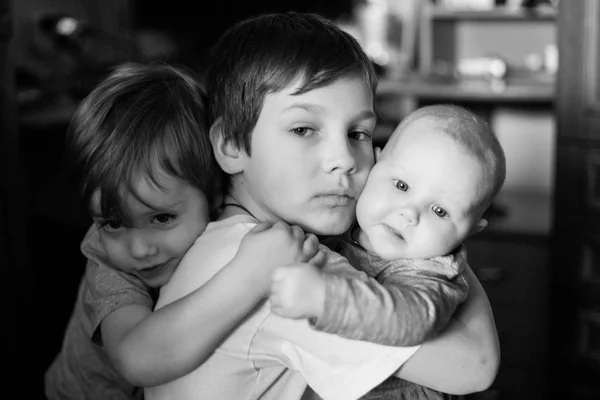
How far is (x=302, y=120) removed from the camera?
98 cm

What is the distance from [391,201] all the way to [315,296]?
0.21m

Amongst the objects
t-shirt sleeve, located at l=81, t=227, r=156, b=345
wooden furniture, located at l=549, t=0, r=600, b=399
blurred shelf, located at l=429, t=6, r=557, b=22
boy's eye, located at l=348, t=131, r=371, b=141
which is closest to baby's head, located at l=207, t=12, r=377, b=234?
boy's eye, located at l=348, t=131, r=371, b=141

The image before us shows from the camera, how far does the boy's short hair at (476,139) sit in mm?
946

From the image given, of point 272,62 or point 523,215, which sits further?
point 523,215

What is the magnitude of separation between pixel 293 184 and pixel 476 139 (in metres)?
0.23

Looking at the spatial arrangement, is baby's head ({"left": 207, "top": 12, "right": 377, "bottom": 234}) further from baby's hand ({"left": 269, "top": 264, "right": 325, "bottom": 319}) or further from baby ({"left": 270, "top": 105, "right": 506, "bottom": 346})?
baby's hand ({"left": 269, "top": 264, "right": 325, "bottom": 319})

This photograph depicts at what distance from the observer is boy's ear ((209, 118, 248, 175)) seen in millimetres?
A: 1077

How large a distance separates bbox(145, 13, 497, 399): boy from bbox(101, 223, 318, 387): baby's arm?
0.04 meters

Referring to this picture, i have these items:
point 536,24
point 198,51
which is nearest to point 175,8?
point 198,51

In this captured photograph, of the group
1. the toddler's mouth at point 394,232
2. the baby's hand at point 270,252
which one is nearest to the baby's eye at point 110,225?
the baby's hand at point 270,252

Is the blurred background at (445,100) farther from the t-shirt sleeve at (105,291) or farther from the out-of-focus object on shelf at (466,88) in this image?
the t-shirt sleeve at (105,291)

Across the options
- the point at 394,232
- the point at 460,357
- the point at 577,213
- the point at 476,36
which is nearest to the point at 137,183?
the point at 394,232

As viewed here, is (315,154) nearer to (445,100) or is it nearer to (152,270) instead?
(152,270)

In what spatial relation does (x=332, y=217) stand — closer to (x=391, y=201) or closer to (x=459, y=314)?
(x=391, y=201)
